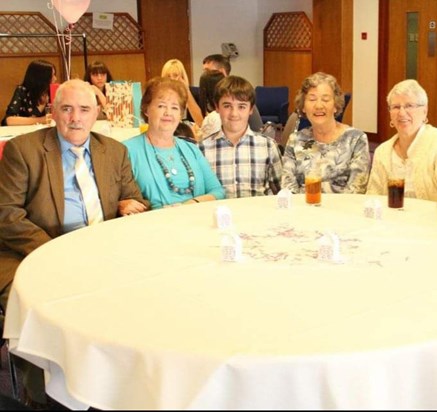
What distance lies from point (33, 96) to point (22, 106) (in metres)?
0.11

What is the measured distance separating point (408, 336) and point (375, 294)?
23cm

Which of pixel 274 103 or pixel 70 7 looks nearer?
pixel 70 7

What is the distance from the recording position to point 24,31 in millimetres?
8406

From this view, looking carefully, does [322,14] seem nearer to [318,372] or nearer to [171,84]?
[171,84]

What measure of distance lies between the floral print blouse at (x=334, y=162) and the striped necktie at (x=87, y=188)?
827 mm

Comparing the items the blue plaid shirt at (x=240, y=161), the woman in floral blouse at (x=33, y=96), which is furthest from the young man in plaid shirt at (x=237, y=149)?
the woman in floral blouse at (x=33, y=96)

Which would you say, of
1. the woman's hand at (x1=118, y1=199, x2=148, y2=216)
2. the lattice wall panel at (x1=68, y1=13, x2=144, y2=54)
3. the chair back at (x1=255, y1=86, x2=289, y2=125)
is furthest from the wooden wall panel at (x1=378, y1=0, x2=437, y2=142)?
the woman's hand at (x1=118, y1=199, x2=148, y2=216)

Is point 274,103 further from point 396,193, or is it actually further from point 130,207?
point 396,193

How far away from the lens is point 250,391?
4.24 feet

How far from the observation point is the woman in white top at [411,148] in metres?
2.72

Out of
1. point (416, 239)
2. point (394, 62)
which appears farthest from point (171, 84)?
point (394, 62)

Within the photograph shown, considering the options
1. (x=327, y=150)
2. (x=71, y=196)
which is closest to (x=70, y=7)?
(x=327, y=150)

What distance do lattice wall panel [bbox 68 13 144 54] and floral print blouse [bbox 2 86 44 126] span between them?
3796 mm

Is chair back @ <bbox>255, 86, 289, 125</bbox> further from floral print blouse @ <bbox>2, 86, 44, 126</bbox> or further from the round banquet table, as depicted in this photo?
the round banquet table
